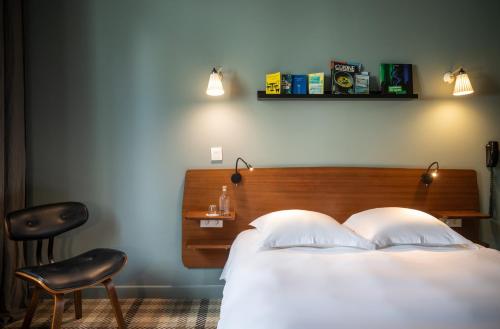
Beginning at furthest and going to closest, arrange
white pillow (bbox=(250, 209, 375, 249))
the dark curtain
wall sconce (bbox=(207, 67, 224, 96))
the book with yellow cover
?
1. the book with yellow cover
2. wall sconce (bbox=(207, 67, 224, 96))
3. the dark curtain
4. white pillow (bbox=(250, 209, 375, 249))

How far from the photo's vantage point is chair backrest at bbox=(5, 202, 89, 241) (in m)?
1.79

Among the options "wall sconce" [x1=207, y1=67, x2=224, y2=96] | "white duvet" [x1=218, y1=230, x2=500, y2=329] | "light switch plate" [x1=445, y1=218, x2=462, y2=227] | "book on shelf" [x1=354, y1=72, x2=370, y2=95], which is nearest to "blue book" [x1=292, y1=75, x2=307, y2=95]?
"book on shelf" [x1=354, y1=72, x2=370, y2=95]

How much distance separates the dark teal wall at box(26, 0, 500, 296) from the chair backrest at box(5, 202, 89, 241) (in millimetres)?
202

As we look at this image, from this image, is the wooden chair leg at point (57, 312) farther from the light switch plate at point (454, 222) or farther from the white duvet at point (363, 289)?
the light switch plate at point (454, 222)

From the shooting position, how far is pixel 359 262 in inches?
58.7

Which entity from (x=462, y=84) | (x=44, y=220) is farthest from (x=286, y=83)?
(x=44, y=220)

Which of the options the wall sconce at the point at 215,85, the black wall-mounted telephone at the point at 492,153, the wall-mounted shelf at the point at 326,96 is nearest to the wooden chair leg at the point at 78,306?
the wall sconce at the point at 215,85

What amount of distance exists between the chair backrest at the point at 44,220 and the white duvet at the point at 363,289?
1.24 metres

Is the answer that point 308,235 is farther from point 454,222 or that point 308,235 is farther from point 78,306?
point 78,306

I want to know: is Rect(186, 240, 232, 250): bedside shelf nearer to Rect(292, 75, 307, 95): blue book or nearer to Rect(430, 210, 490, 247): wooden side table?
Rect(292, 75, 307, 95): blue book

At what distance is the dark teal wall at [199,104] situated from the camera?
2.19 m

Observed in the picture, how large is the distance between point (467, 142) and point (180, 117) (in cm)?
228

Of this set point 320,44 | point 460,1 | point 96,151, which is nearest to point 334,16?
point 320,44

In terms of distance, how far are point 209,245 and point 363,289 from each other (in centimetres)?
120
